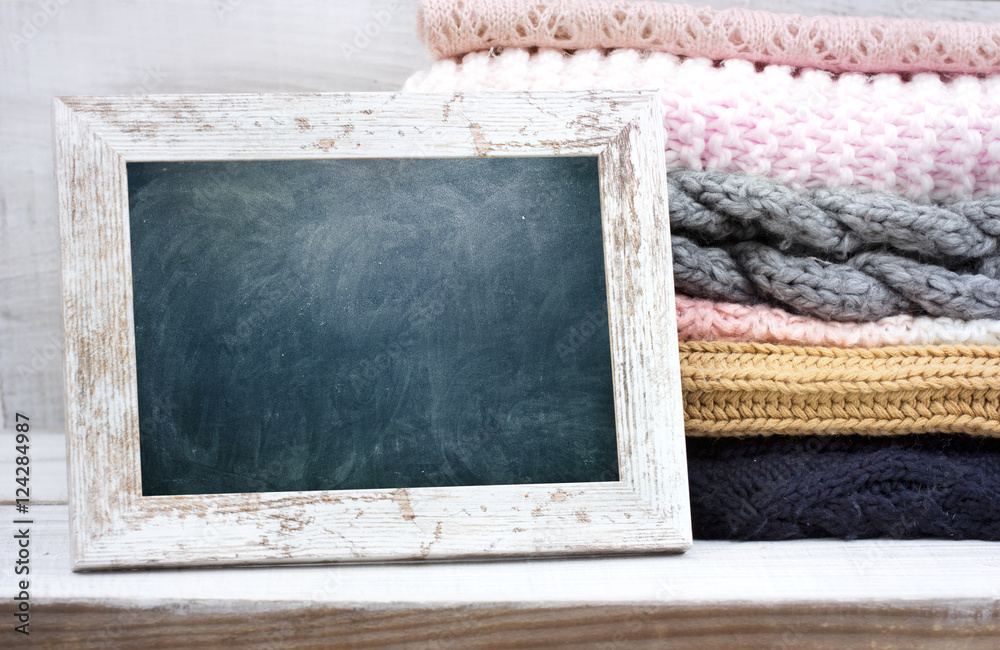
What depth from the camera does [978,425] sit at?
0.54m

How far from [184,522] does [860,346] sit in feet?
1.64

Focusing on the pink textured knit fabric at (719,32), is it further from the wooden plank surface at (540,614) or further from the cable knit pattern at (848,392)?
the wooden plank surface at (540,614)

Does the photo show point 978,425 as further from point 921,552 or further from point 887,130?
Answer: point 887,130

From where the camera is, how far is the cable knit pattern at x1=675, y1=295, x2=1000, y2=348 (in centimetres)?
56

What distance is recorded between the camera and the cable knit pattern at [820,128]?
0.57m

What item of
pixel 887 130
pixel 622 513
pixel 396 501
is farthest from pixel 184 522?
pixel 887 130

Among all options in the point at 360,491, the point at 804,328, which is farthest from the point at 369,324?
the point at 804,328

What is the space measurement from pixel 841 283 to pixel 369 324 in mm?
351

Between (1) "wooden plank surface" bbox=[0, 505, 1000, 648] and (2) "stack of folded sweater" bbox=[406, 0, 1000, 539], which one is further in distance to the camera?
(2) "stack of folded sweater" bbox=[406, 0, 1000, 539]

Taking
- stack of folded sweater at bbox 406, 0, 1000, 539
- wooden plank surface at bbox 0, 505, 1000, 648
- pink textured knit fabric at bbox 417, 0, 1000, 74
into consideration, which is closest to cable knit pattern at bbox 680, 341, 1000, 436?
stack of folded sweater at bbox 406, 0, 1000, 539

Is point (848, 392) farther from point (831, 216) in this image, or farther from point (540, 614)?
point (540, 614)

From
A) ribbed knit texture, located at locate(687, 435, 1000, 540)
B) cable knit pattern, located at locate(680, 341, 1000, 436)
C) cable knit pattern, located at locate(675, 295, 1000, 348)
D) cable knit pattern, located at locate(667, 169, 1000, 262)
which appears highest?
cable knit pattern, located at locate(667, 169, 1000, 262)

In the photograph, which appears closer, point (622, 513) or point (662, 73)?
point (622, 513)

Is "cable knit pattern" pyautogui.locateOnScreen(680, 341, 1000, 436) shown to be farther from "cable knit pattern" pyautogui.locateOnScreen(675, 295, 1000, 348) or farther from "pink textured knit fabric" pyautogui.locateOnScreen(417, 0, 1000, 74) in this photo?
"pink textured knit fabric" pyautogui.locateOnScreen(417, 0, 1000, 74)
